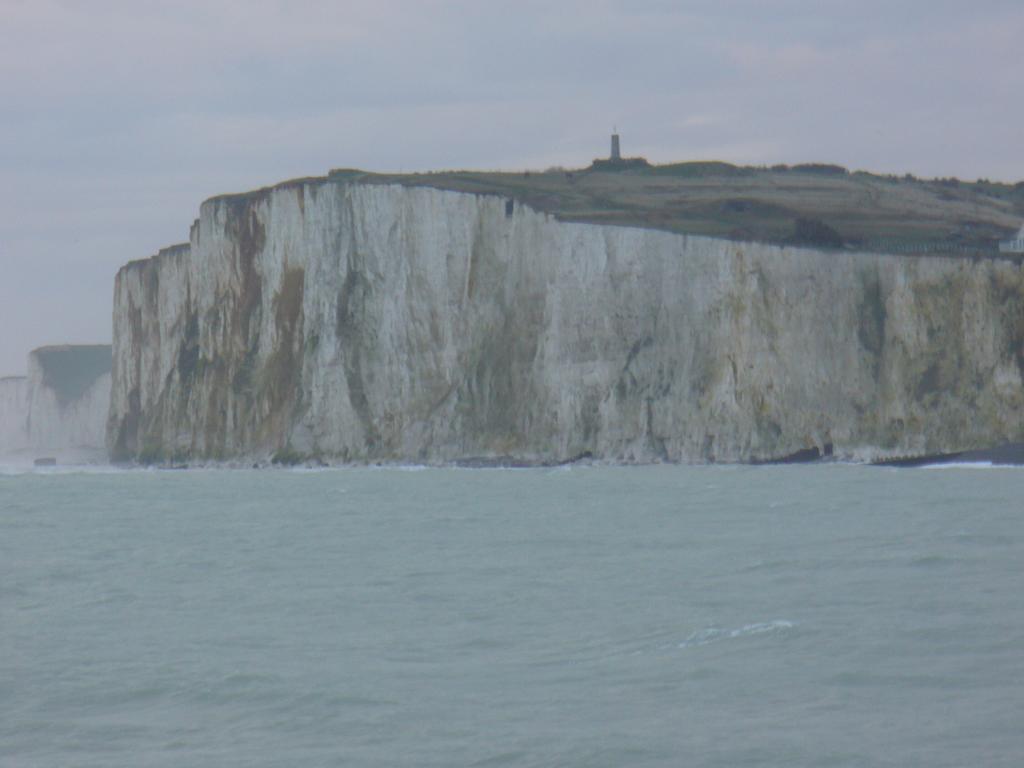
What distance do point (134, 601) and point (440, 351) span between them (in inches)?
1703

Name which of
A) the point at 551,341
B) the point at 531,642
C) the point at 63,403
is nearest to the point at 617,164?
the point at 551,341

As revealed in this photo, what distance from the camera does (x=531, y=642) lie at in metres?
14.2

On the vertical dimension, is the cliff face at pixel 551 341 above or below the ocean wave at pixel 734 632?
above

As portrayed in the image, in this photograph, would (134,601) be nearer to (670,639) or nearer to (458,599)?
(458,599)

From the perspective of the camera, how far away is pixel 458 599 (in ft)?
56.7

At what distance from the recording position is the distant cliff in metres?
115

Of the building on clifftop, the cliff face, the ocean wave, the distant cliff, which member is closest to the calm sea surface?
the ocean wave

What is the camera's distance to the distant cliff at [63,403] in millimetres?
115062

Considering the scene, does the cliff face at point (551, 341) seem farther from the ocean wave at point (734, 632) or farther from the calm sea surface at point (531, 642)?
the ocean wave at point (734, 632)

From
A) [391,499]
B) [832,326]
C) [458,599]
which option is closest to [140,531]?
[391,499]

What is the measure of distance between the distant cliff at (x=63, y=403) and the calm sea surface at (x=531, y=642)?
89410mm

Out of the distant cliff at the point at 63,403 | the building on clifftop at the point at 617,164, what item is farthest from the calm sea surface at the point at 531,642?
the distant cliff at the point at 63,403

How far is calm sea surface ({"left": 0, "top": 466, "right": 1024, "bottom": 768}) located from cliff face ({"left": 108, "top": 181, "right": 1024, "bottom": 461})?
79.8 ft

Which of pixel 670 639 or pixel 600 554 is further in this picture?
pixel 600 554
